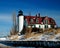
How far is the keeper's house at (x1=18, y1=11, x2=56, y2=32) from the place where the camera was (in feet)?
133

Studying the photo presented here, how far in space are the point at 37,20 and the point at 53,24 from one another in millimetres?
2768

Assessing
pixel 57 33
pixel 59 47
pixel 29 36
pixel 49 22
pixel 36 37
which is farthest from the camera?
pixel 49 22

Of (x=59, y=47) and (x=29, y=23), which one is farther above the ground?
(x=29, y=23)

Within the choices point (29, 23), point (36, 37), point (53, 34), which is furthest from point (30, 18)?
point (53, 34)

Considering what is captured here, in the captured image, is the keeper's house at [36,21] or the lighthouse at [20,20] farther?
the lighthouse at [20,20]

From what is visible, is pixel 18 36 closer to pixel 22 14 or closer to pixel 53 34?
pixel 22 14

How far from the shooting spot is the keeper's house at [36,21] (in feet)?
133

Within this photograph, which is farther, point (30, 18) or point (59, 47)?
point (30, 18)

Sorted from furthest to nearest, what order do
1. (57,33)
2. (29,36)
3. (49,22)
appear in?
1. (49,22)
2. (29,36)
3. (57,33)

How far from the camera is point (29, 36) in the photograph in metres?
38.0

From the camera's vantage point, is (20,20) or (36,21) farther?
(20,20)

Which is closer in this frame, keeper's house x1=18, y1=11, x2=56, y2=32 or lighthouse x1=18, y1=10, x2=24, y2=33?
keeper's house x1=18, y1=11, x2=56, y2=32

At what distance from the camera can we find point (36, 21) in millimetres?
41344

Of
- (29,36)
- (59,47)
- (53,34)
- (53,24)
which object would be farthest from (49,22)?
(59,47)
